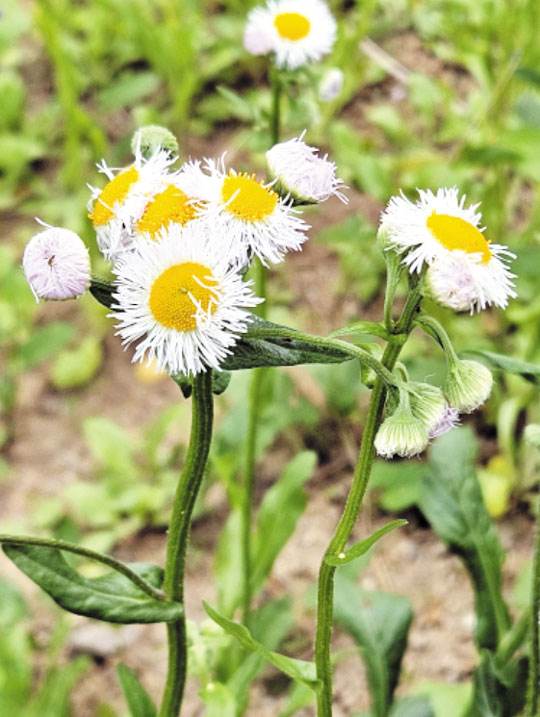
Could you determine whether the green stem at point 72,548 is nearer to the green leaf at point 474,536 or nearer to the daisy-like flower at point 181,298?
the daisy-like flower at point 181,298

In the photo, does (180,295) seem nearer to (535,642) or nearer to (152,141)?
(152,141)

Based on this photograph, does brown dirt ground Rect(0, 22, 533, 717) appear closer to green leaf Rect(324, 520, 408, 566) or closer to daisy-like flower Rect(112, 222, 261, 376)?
green leaf Rect(324, 520, 408, 566)

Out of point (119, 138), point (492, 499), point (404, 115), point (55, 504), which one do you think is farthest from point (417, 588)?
point (119, 138)

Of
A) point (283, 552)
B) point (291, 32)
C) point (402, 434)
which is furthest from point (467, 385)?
point (283, 552)

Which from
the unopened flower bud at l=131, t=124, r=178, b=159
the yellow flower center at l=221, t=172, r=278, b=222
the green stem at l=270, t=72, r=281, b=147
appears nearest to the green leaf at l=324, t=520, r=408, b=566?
the yellow flower center at l=221, t=172, r=278, b=222

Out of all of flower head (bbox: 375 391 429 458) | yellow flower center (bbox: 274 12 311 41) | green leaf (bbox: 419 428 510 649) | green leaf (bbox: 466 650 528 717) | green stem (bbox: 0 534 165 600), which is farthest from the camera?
yellow flower center (bbox: 274 12 311 41)

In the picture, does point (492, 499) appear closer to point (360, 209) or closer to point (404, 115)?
point (360, 209)

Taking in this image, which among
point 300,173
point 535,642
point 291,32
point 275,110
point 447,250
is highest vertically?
point 291,32
